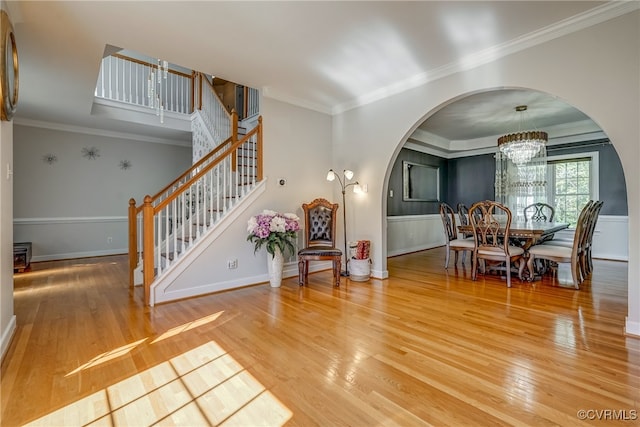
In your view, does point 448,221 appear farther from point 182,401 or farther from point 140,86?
point 140,86

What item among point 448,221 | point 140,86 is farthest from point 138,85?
point 448,221

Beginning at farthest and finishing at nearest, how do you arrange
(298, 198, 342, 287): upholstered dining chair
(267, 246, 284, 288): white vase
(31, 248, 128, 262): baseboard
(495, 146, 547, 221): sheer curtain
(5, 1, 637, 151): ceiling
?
(495, 146, 547, 221): sheer curtain → (31, 248, 128, 262): baseboard → (298, 198, 342, 287): upholstered dining chair → (267, 246, 284, 288): white vase → (5, 1, 637, 151): ceiling

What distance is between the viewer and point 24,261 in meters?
4.99

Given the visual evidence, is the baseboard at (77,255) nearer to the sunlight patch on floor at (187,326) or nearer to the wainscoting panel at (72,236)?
the wainscoting panel at (72,236)

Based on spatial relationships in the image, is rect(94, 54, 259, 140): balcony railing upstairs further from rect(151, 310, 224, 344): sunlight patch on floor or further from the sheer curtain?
the sheer curtain

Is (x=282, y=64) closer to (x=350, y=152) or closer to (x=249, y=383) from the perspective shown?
(x=350, y=152)

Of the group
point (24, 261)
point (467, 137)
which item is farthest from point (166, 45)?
point (467, 137)

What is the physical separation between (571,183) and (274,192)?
6.41 m

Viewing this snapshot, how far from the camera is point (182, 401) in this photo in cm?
169

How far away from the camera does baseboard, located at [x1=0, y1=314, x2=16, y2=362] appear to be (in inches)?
86.4

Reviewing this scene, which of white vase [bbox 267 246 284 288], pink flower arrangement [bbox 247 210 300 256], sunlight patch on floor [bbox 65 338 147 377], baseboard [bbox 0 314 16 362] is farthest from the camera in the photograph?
white vase [bbox 267 246 284 288]

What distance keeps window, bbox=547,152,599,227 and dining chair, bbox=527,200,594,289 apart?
2.68 meters

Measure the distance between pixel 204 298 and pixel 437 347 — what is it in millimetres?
2689

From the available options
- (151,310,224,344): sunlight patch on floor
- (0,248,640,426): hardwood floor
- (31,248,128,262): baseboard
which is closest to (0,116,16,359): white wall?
(0,248,640,426): hardwood floor
